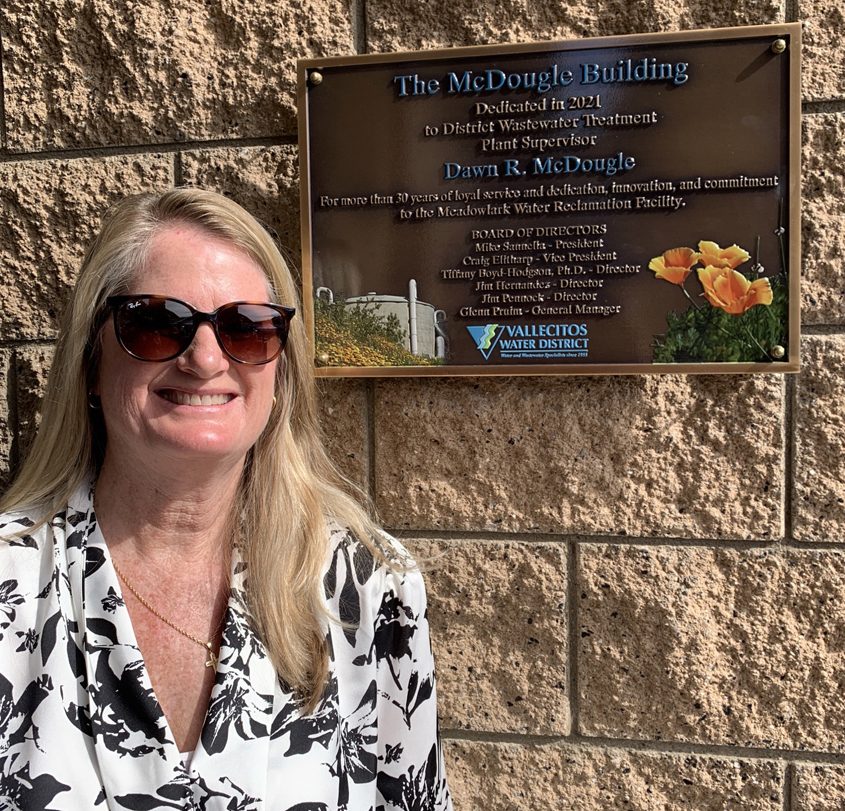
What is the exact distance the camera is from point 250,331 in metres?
1.75

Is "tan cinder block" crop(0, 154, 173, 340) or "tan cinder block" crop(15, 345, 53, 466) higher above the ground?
"tan cinder block" crop(0, 154, 173, 340)

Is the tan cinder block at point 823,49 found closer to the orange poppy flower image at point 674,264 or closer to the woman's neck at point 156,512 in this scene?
the orange poppy flower image at point 674,264

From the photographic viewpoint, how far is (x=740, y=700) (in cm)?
227

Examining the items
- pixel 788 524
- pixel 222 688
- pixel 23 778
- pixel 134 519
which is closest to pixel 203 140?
pixel 134 519

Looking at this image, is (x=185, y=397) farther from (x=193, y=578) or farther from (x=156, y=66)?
(x=156, y=66)

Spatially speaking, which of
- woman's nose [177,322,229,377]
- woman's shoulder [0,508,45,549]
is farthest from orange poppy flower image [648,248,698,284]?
woman's shoulder [0,508,45,549]

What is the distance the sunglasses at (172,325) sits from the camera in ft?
5.52

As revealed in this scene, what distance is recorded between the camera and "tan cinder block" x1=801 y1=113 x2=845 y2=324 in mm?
2154

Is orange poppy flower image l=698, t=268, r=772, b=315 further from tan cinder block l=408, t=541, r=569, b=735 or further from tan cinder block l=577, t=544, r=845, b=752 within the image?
tan cinder block l=408, t=541, r=569, b=735

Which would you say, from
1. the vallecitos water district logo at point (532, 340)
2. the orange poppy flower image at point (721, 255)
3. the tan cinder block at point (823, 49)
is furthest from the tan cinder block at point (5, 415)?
the tan cinder block at point (823, 49)

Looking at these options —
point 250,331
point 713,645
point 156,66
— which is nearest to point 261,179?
point 156,66

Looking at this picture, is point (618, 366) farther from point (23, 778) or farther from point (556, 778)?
point (23, 778)

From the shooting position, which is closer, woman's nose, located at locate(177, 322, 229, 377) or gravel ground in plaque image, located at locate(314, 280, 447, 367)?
woman's nose, located at locate(177, 322, 229, 377)

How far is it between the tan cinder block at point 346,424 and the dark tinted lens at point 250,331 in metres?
0.64
